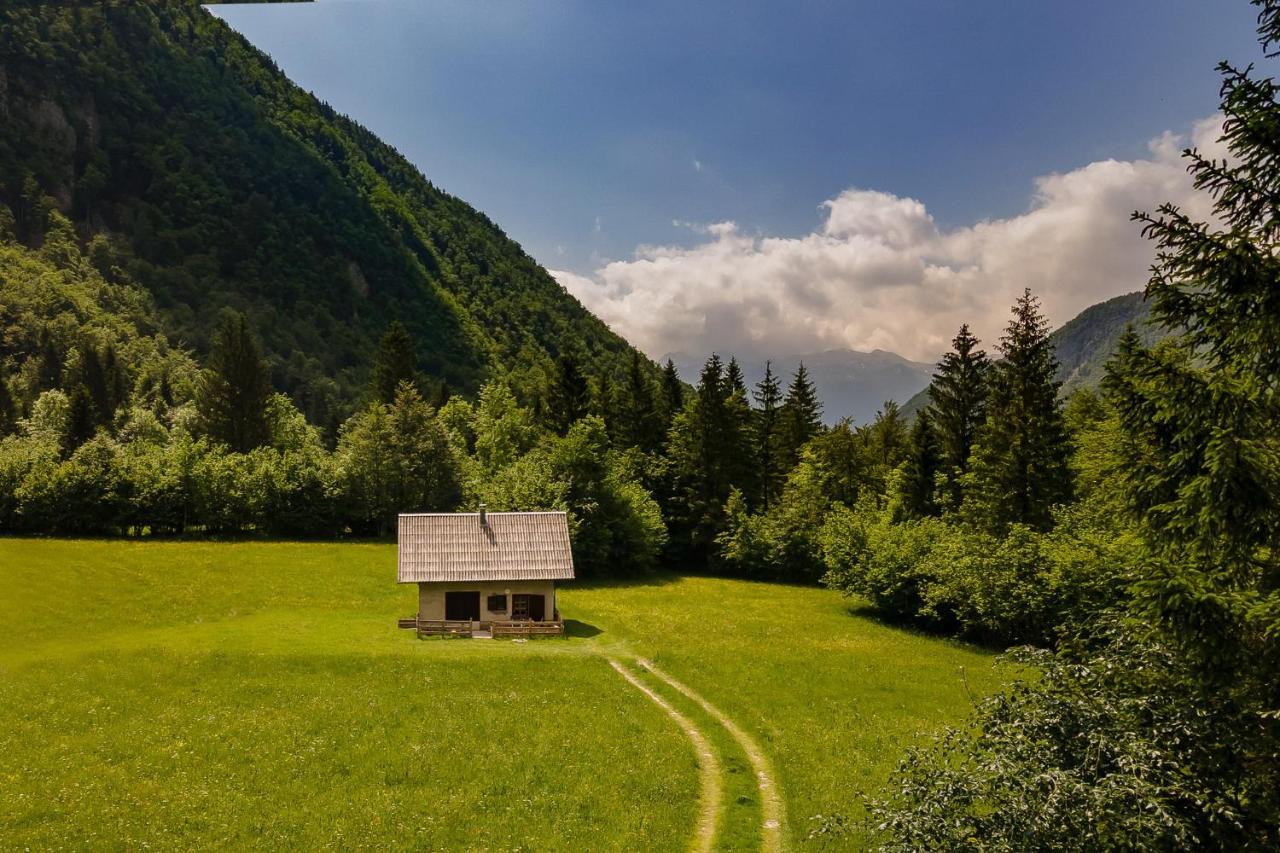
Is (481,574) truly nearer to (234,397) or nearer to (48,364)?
(234,397)

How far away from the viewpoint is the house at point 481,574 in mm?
39344

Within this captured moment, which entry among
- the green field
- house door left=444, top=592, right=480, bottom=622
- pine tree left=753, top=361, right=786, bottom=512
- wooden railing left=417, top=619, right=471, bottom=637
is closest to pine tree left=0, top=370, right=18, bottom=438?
the green field

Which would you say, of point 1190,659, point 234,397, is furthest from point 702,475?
point 1190,659

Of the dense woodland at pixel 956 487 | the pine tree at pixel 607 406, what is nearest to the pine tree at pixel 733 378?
the dense woodland at pixel 956 487

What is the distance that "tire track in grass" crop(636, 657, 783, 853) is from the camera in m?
17.9

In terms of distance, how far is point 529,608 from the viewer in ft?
134

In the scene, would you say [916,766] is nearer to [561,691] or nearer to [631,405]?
[561,691]

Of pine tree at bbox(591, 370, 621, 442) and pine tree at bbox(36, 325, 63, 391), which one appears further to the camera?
pine tree at bbox(36, 325, 63, 391)

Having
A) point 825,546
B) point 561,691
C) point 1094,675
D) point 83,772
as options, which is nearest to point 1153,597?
point 1094,675

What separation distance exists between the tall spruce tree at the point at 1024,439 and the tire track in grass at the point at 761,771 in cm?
2627

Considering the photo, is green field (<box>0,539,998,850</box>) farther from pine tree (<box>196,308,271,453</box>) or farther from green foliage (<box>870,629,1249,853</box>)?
A: pine tree (<box>196,308,271,453</box>)

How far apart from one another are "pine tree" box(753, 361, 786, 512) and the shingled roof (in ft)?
121

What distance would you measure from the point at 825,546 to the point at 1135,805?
47678 mm

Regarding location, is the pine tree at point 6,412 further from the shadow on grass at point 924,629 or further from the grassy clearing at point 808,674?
the shadow on grass at point 924,629
